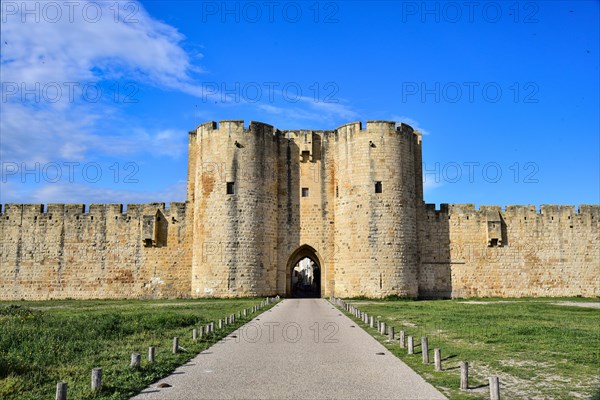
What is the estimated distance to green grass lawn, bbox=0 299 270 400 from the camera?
7848 mm

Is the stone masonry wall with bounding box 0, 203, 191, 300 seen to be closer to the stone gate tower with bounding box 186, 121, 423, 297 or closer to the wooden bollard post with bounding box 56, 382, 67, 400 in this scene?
the stone gate tower with bounding box 186, 121, 423, 297

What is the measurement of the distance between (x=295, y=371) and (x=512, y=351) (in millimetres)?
5344

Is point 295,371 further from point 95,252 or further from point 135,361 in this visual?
point 95,252

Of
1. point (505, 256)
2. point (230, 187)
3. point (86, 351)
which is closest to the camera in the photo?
point (86, 351)

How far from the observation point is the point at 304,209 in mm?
32281

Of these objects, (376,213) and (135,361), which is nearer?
(135,361)

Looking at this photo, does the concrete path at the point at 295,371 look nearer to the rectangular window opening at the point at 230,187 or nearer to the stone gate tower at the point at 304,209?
the stone gate tower at the point at 304,209

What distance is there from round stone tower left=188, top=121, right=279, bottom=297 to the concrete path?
50.9 ft

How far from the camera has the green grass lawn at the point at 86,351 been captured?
7848 millimetres

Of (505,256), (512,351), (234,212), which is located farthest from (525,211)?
(512,351)

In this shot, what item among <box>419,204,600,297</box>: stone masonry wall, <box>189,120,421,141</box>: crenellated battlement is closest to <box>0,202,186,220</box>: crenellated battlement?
<box>189,120,421,141</box>: crenellated battlement

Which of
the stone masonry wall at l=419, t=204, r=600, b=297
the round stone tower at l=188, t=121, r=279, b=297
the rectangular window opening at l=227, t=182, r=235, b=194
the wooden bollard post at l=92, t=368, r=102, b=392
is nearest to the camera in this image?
the wooden bollard post at l=92, t=368, r=102, b=392

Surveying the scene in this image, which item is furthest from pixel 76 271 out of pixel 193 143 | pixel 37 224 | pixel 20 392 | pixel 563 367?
pixel 563 367

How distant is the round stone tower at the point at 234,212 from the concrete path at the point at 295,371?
15.5 meters
